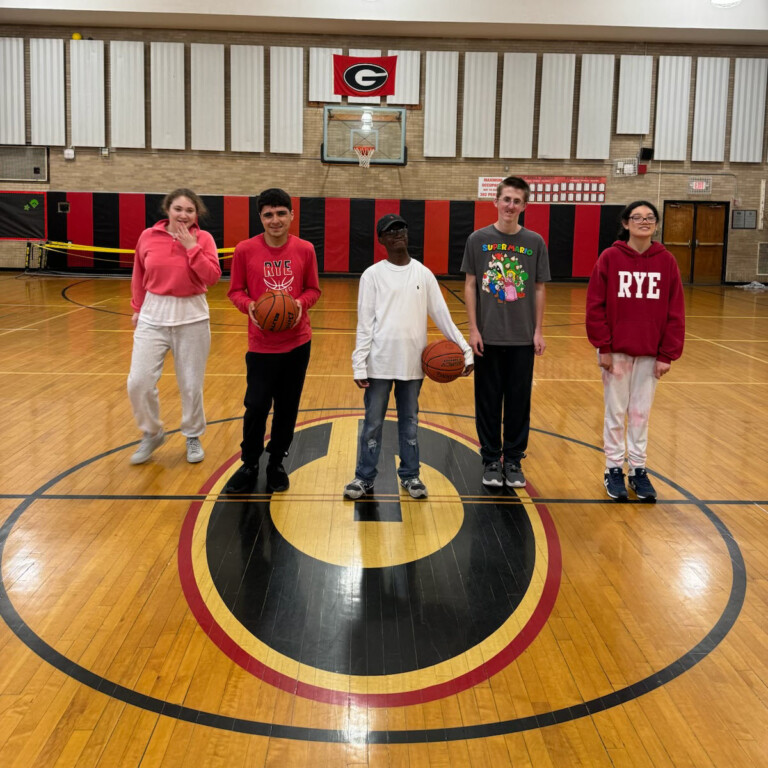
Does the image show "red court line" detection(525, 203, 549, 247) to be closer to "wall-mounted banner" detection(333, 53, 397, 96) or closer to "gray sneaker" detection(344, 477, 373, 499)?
"wall-mounted banner" detection(333, 53, 397, 96)

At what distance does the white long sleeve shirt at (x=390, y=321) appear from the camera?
13.6 feet

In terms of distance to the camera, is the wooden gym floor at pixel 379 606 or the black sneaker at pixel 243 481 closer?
the wooden gym floor at pixel 379 606

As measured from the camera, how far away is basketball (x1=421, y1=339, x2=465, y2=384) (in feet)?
13.8

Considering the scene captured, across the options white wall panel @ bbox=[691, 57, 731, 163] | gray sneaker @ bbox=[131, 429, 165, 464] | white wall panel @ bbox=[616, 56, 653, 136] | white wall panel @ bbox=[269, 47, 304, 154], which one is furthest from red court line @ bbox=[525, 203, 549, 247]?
gray sneaker @ bbox=[131, 429, 165, 464]

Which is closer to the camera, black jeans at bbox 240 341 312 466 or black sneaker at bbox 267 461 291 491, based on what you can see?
black jeans at bbox 240 341 312 466

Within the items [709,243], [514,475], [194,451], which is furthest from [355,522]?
[709,243]

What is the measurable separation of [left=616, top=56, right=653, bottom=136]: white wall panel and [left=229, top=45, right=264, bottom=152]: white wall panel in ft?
28.5

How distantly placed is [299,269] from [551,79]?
629 inches

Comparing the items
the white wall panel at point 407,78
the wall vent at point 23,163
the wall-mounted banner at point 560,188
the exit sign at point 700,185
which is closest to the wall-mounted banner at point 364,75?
the white wall panel at point 407,78

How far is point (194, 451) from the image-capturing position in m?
5.07

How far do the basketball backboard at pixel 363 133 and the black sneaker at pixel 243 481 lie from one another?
14.9 m

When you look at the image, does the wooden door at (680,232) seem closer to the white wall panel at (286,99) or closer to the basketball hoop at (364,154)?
the basketball hoop at (364,154)

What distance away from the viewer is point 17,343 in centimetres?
929

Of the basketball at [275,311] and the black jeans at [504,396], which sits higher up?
the basketball at [275,311]
